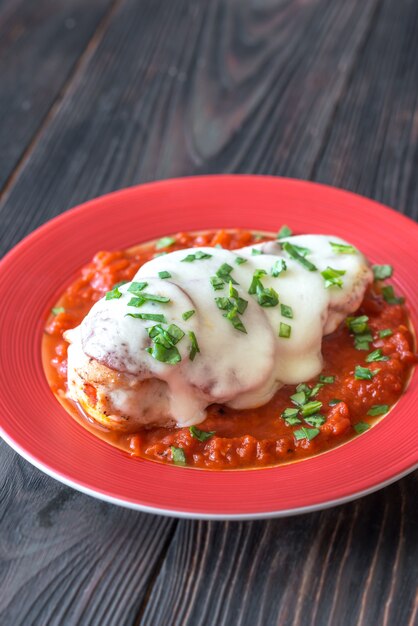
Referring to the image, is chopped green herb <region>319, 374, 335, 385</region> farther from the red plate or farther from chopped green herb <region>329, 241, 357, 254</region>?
chopped green herb <region>329, 241, 357, 254</region>

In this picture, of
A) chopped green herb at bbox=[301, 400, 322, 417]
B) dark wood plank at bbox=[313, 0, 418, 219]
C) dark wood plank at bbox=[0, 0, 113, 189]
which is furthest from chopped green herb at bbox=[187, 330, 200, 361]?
dark wood plank at bbox=[0, 0, 113, 189]

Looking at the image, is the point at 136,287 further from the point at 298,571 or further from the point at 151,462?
the point at 298,571

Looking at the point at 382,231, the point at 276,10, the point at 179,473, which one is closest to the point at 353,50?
the point at 276,10

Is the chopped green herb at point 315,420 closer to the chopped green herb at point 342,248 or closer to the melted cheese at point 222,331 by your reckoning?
the melted cheese at point 222,331

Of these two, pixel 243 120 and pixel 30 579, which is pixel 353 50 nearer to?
pixel 243 120

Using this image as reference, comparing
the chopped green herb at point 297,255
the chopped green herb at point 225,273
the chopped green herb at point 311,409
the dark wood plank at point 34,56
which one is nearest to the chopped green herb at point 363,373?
the chopped green herb at point 311,409
